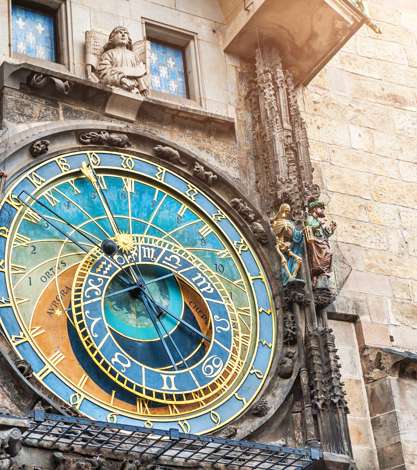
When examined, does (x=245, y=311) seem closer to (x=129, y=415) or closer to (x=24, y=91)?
(x=129, y=415)

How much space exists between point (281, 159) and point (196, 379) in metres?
2.15

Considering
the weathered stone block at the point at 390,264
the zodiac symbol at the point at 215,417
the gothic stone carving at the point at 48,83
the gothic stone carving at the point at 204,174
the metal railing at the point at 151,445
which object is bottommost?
the metal railing at the point at 151,445

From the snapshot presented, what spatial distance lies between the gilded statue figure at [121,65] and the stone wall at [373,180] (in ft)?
5.85

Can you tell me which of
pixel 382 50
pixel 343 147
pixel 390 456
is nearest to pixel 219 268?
pixel 390 456

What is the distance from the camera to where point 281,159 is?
1070 cm

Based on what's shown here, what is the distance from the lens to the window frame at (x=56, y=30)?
10.3 metres

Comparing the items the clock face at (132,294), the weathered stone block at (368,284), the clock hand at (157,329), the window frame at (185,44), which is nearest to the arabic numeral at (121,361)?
the clock face at (132,294)

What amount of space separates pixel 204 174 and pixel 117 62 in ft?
3.69

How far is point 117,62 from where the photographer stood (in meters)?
10.5

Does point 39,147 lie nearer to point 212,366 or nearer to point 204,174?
point 204,174

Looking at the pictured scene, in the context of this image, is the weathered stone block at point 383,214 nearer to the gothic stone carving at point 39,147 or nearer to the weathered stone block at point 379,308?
the weathered stone block at point 379,308

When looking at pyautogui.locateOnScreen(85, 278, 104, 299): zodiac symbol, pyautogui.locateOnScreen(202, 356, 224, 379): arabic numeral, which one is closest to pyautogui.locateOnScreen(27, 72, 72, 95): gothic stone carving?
pyautogui.locateOnScreen(85, 278, 104, 299): zodiac symbol

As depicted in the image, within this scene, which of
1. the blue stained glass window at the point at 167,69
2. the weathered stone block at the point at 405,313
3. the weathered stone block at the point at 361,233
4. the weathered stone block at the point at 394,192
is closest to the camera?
the weathered stone block at the point at 405,313

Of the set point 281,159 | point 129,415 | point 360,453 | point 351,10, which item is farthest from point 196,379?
point 351,10
